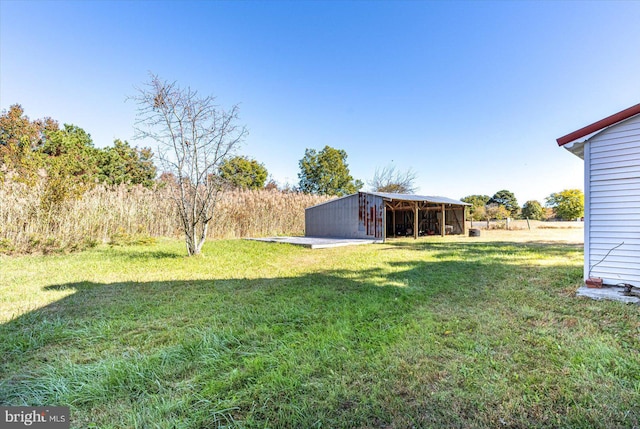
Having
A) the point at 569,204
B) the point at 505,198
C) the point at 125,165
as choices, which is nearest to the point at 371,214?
the point at 125,165

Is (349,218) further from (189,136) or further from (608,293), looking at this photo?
(608,293)

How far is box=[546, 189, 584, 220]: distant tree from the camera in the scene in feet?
80.5

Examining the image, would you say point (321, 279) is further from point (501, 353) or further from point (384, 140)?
point (384, 140)

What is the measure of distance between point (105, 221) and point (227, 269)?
6321 mm

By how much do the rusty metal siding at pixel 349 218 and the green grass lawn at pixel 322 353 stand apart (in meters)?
7.14

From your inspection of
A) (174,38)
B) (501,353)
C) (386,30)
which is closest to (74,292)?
(501,353)

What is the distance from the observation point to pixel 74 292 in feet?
12.9

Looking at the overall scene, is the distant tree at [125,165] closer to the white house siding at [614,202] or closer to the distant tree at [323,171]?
the distant tree at [323,171]

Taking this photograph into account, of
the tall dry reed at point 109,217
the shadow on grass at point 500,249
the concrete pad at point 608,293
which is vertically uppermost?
the tall dry reed at point 109,217

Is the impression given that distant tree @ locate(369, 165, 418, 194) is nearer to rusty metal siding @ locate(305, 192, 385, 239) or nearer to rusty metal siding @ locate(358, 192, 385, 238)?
rusty metal siding @ locate(305, 192, 385, 239)

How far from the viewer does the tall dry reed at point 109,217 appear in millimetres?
6969

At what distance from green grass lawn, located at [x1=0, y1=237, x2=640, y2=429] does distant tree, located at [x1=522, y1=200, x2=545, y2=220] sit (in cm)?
2893

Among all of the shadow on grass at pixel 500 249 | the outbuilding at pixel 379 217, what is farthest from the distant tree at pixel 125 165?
the shadow on grass at pixel 500 249

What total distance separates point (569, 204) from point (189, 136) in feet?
104
